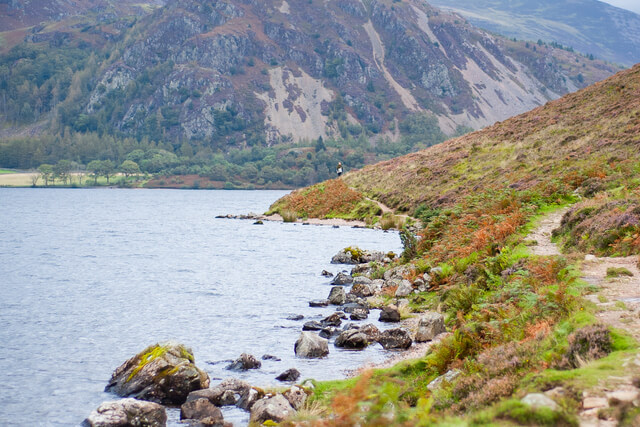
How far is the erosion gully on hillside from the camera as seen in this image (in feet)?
23.1

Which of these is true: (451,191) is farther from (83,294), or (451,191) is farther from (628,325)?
(628,325)

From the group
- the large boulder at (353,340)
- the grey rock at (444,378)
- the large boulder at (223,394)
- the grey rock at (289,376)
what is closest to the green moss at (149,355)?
the large boulder at (223,394)

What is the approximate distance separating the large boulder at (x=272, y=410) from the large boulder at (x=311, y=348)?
4717mm

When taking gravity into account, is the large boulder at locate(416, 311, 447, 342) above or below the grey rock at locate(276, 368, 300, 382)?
above

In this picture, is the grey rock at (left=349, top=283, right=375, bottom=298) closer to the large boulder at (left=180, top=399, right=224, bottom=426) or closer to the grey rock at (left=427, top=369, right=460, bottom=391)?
the large boulder at (left=180, top=399, right=224, bottom=426)

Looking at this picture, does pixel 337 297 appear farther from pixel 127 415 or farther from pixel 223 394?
pixel 127 415

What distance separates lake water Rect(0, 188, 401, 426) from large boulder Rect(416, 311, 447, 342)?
140 cm

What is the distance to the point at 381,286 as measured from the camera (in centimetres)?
2662

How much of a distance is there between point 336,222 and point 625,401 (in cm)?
5969

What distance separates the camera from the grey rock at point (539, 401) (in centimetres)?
691

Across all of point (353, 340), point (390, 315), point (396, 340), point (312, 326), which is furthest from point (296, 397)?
point (390, 315)

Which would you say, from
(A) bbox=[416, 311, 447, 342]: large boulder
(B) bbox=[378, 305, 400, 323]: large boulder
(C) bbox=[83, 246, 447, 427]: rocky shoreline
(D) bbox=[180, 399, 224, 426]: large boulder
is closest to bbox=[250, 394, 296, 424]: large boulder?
(C) bbox=[83, 246, 447, 427]: rocky shoreline

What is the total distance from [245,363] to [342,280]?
15.2 metres

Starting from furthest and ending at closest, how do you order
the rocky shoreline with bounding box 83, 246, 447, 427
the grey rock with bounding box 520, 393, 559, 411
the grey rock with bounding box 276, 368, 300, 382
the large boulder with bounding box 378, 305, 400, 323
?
the large boulder with bounding box 378, 305, 400, 323, the grey rock with bounding box 276, 368, 300, 382, the rocky shoreline with bounding box 83, 246, 447, 427, the grey rock with bounding box 520, 393, 559, 411
